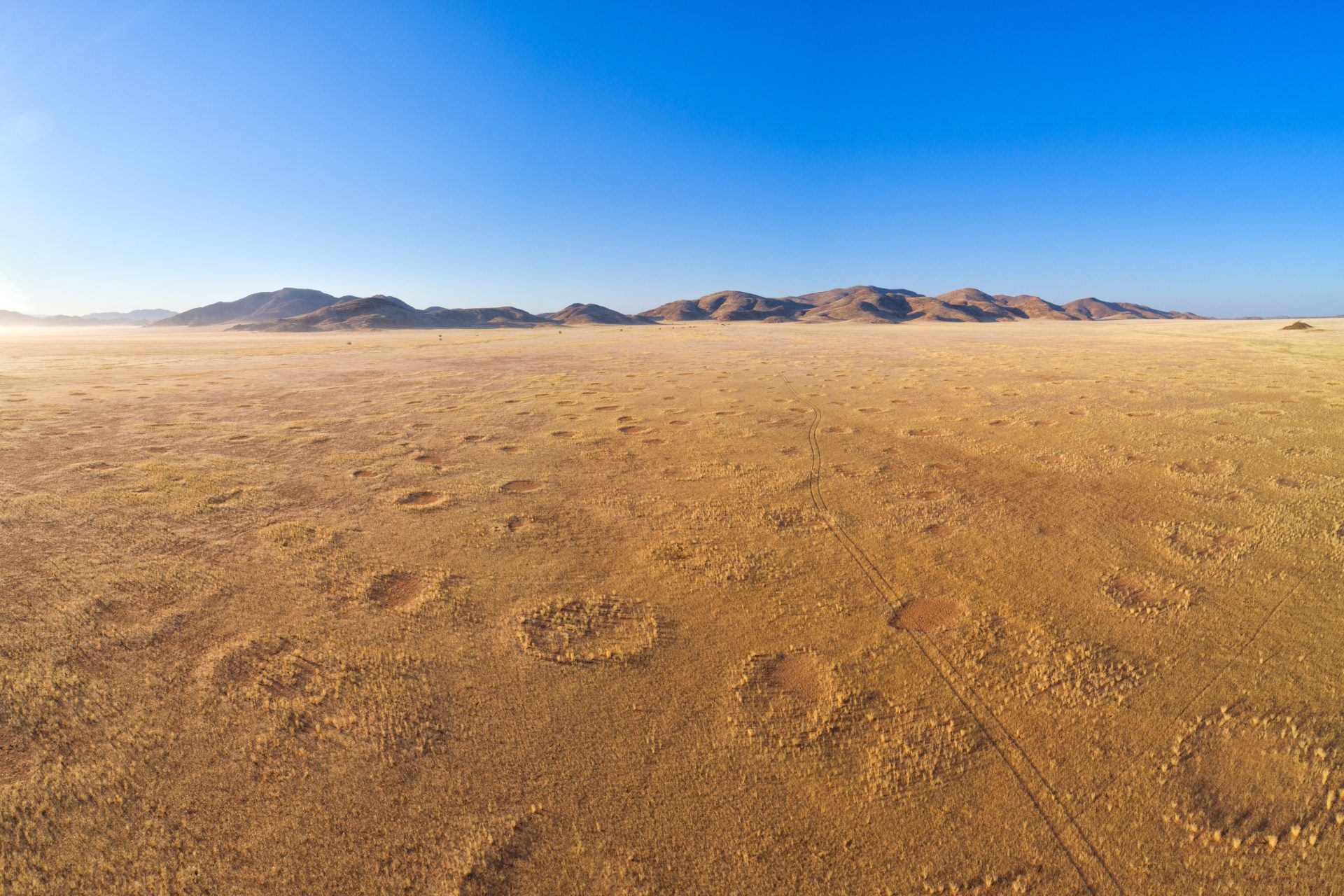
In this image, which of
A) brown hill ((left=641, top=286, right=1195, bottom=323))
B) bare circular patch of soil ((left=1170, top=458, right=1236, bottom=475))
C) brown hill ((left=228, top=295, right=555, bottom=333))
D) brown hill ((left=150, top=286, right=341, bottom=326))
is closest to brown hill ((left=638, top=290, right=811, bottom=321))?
brown hill ((left=641, top=286, right=1195, bottom=323))

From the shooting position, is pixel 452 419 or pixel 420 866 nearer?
pixel 420 866

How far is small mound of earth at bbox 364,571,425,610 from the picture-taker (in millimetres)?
2998

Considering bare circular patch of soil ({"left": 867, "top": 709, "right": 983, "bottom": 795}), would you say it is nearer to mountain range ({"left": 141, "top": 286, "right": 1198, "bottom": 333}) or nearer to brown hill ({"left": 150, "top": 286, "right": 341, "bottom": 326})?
mountain range ({"left": 141, "top": 286, "right": 1198, "bottom": 333})

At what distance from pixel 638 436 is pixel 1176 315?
737 feet

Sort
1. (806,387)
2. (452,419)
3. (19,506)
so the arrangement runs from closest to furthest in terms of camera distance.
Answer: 1. (19,506)
2. (452,419)
3. (806,387)

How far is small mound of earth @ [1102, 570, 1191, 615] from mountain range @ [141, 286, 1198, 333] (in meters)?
81.6

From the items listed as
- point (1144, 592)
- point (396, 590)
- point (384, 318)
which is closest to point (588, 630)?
point (396, 590)

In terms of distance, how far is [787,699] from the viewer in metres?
2.29

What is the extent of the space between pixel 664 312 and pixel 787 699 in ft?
455

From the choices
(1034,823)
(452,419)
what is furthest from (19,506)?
(1034,823)

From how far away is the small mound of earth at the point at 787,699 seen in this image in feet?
6.94

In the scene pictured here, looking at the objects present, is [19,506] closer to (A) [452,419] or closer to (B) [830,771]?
(A) [452,419]

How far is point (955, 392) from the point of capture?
9141mm

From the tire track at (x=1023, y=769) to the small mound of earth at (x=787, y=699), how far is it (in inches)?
18.7
